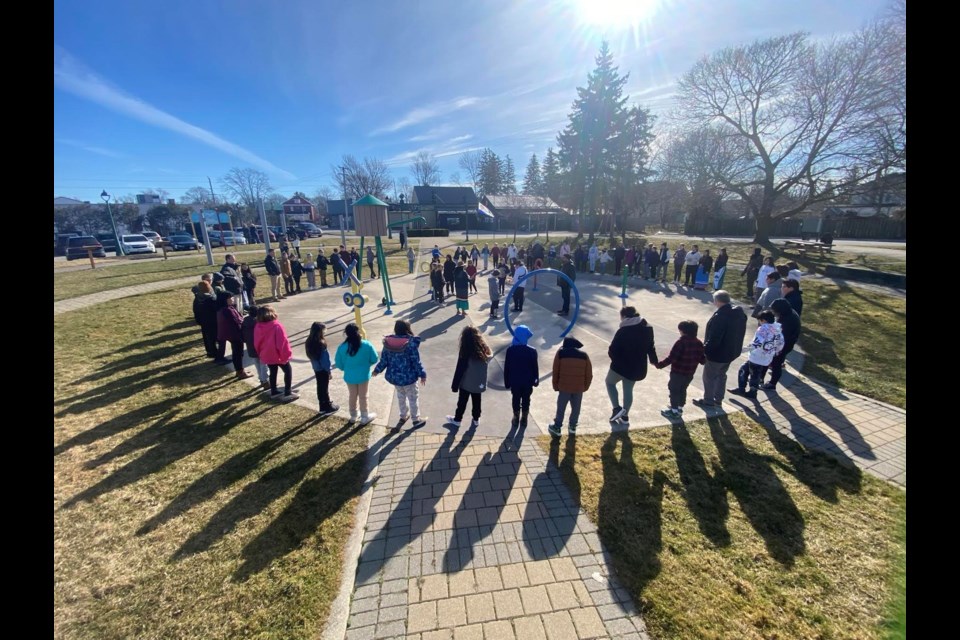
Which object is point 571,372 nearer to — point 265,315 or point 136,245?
point 265,315

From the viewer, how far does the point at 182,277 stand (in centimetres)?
1891

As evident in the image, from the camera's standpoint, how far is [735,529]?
13.8 feet

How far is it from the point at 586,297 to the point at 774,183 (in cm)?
2653

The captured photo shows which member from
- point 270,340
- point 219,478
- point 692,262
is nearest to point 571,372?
point 219,478

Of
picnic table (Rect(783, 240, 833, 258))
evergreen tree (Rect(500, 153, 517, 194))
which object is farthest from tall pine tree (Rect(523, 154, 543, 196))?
picnic table (Rect(783, 240, 833, 258))

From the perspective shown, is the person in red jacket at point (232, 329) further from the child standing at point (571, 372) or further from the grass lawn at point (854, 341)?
the grass lawn at point (854, 341)

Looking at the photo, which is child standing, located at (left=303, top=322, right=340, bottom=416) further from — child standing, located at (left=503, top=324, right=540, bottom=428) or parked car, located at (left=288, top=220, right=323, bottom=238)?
parked car, located at (left=288, top=220, right=323, bottom=238)

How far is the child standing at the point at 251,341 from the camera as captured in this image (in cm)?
724

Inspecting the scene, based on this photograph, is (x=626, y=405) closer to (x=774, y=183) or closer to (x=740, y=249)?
(x=740, y=249)

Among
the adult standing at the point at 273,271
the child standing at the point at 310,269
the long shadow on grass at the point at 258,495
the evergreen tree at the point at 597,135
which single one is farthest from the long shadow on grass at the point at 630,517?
the evergreen tree at the point at 597,135

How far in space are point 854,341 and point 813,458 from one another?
6939mm
